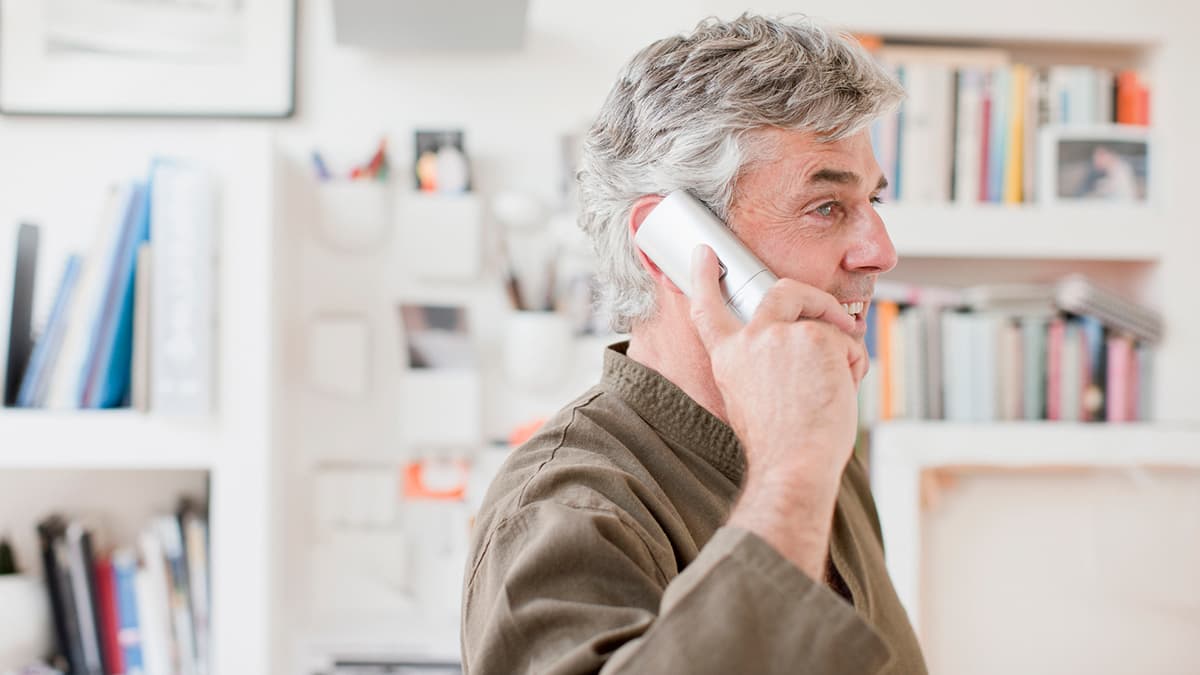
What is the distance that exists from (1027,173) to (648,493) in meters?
1.40

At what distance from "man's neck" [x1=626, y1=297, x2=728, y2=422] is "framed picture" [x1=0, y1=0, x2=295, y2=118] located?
1.20 metres

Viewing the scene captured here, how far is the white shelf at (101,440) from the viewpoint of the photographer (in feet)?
5.21

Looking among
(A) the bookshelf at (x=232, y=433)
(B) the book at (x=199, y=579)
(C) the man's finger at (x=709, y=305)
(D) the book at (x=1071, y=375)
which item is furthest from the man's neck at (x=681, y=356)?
(D) the book at (x=1071, y=375)

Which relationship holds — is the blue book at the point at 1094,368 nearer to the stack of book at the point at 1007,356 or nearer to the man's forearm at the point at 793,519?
the stack of book at the point at 1007,356

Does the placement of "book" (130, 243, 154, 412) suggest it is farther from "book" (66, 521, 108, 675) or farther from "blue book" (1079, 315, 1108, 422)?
"blue book" (1079, 315, 1108, 422)

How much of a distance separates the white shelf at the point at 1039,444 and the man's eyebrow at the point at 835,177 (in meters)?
0.95

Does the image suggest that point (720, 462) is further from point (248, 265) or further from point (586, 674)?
point (248, 265)

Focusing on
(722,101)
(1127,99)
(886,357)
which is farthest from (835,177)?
(1127,99)

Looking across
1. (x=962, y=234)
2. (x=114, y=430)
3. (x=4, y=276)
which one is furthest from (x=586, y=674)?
(x=4, y=276)

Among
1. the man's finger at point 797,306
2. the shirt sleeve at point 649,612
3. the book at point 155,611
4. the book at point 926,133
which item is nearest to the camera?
the shirt sleeve at point 649,612

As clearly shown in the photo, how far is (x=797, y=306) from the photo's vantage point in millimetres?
759

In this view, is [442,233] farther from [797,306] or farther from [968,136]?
[797,306]

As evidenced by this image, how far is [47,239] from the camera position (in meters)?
1.88

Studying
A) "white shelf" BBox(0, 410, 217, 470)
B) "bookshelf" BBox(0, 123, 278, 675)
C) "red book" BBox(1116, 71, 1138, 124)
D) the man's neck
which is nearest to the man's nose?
the man's neck
